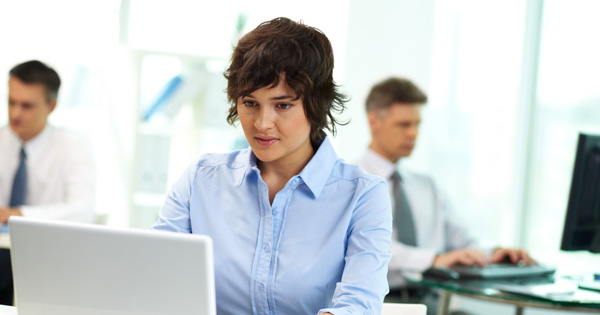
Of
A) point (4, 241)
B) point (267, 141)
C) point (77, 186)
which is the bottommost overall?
point (4, 241)

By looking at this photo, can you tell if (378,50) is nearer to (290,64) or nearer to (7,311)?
(290,64)

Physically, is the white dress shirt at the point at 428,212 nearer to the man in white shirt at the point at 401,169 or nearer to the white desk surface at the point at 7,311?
the man in white shirt at the point at 401,169

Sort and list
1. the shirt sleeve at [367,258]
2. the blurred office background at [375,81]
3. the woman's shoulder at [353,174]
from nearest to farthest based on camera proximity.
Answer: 1. the shirt sleeve at [367,258]
2. the woman's shoulder at [353,174]
3. the blurred office background at [375,81]

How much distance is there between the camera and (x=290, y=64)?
1.53 meters

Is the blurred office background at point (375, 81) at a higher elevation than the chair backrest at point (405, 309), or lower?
higher

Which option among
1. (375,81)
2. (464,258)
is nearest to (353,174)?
(464,258)

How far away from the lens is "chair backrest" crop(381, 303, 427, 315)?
1.49 m

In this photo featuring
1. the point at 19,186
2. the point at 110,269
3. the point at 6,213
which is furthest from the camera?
the point at 19,186

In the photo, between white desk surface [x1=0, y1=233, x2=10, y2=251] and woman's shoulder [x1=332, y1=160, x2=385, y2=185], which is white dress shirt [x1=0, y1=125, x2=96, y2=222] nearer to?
white desk surface [x1=0, y1=233, x2=10, y2=251]

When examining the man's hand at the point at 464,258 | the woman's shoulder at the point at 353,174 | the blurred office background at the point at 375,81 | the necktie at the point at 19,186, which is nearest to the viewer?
the woman's shoulder at the point at 353,174

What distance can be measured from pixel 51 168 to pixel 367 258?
2.29 metres

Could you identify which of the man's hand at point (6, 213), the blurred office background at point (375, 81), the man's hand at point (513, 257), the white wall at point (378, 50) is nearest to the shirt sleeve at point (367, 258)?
the man's hand at point (513, 257)

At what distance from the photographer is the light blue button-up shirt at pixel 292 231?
4.96ft

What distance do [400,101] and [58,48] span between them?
8.04 feet
